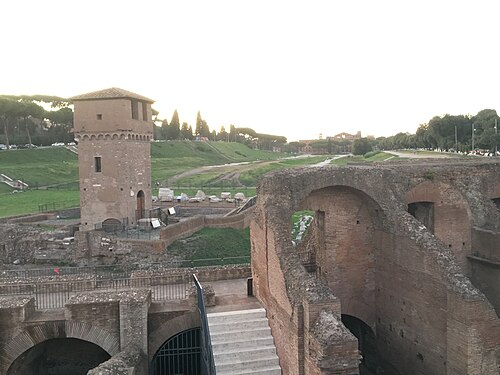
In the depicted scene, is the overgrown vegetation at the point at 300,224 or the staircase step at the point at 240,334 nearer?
the staircase step at the point at 240,334

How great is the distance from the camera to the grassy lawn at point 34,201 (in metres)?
33.4

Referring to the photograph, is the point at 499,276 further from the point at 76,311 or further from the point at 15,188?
the point at 15,188

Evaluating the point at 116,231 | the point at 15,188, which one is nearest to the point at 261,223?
the point at 116,231

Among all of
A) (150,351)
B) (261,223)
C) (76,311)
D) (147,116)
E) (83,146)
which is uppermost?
(147,116)

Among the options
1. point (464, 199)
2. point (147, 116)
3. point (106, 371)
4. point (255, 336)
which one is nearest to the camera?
point (106, 371)

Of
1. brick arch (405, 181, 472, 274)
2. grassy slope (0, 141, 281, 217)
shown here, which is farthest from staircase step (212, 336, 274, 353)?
grassy slope (0, 141, 281, 217)

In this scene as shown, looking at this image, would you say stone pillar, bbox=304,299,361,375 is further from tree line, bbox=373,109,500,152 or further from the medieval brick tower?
tree line, bbox=373,109,500,152

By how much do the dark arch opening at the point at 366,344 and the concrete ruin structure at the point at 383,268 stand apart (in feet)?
0.12

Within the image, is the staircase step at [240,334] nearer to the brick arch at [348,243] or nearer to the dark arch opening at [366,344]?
the brick arch at [348,243]

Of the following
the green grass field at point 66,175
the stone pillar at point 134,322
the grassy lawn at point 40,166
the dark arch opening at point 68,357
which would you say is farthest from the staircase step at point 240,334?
the grassy lawn at point 40,166

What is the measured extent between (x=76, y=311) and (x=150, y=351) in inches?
82.7

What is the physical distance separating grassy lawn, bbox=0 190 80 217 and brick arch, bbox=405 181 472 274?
1060 inches

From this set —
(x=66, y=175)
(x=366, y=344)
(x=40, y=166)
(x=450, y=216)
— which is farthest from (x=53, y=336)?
(x=40, y=166)

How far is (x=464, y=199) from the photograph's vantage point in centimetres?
1372
